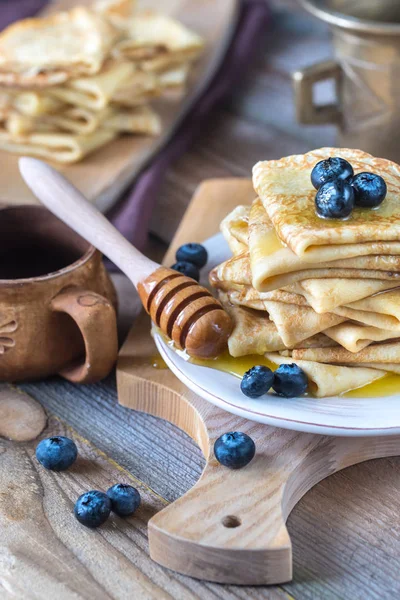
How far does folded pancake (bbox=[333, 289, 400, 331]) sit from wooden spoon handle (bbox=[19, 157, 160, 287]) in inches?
15.5

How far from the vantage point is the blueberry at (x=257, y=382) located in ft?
4.50

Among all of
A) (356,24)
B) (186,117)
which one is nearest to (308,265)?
(356,24)

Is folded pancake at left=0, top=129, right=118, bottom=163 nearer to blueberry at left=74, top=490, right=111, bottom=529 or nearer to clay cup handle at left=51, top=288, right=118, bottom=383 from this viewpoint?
clay cup handle at left=51, top=288, right=118, bottom=383

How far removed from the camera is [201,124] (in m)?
2.87

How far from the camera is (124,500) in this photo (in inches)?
53.0

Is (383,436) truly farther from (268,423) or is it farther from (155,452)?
(155,452)

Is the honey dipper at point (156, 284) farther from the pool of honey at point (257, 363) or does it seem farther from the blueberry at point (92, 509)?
the blueberry at point (92, 509)

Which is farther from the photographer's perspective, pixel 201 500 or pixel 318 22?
pixel 318 22

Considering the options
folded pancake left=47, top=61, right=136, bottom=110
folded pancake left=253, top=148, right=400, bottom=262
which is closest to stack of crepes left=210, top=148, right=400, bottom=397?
folded pancake left=253, top=148, right=400, bottom=262

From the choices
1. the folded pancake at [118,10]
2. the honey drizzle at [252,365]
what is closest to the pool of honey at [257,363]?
the honey drizzle at [252,365]

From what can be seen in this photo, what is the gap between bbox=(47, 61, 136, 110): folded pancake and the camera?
246 centimetres

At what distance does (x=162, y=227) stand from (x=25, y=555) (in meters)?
1.23

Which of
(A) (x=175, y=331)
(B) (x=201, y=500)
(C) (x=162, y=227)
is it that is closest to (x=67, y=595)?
(B) (x=201, y=500)

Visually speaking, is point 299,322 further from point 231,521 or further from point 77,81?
point 77,81
